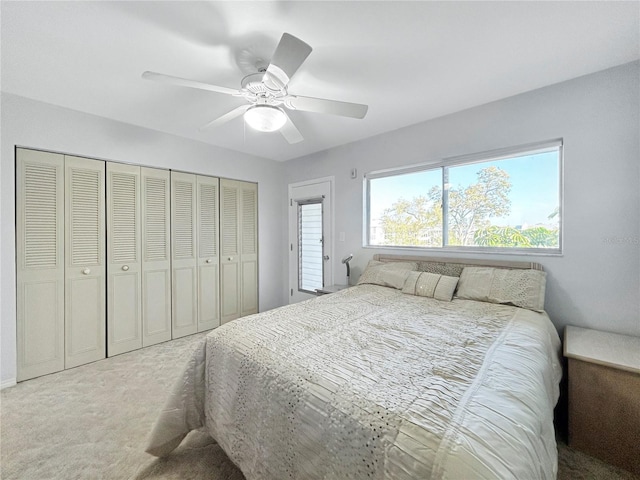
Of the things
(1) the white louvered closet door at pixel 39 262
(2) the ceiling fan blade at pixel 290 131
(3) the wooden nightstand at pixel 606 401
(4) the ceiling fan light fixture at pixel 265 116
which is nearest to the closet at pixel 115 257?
(1) the white louvered closet door at pixel 39 262

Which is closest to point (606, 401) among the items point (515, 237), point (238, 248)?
point (515, 237)

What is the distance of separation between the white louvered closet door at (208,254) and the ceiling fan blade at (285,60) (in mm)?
2237

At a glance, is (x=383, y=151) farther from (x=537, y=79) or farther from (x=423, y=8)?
(x=423, y=8)

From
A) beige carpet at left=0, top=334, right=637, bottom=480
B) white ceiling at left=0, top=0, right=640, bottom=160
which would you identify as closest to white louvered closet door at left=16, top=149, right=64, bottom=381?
beige carpet at left=0, top=334, right=637, bottom=480

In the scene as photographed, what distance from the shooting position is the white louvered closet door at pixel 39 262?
230cm

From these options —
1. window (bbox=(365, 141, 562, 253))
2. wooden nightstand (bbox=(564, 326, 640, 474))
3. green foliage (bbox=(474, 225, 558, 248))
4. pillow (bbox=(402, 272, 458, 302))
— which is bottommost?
wooden nightstand (bbox=(564, 326, 640, 474))

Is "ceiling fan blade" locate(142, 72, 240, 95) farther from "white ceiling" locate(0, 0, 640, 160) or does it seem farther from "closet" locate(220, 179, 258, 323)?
"closet" locate(220, 179, 258, 323)

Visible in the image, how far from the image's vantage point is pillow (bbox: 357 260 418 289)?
263 centimetres

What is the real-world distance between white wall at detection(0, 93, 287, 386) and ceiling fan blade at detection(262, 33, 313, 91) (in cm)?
212

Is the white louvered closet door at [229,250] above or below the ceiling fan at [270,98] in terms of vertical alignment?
below

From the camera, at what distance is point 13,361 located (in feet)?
7.37

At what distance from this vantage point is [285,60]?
1.40 metres

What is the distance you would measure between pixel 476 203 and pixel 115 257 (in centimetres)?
373

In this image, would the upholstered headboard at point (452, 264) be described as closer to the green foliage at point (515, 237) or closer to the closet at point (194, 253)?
the green foliage at point (515, 237)
